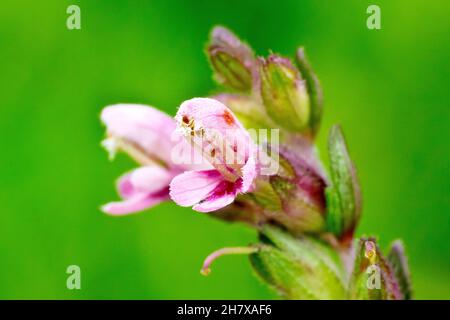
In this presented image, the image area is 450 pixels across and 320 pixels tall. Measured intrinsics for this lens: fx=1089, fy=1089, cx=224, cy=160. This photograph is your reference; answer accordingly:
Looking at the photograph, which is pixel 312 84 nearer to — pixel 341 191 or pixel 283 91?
pixel 283 91

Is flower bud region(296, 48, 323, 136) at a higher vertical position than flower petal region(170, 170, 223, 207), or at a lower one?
higher

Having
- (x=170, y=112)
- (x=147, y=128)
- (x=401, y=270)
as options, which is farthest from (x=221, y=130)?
(x=170, y=112)

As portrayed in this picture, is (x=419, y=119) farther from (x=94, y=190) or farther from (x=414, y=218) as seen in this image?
(x=94, y=190)

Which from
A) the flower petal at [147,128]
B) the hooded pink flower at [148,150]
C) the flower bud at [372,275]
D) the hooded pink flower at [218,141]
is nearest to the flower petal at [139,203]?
the hooded pink flower at [148,150]

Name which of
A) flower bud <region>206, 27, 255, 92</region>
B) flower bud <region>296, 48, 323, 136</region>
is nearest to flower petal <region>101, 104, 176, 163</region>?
flower bud <region>206, 27, 255, 92</region>

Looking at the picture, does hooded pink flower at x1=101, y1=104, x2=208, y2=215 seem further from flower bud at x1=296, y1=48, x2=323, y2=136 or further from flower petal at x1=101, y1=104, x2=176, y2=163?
flower bud at x1=296, y1=48, x2=323, y2=136
